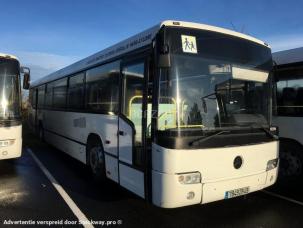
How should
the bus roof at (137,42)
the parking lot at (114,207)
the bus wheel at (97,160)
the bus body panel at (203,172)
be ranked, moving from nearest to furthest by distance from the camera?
the bus body panel at (203,172) < the bus roof at (137,42) < the parking lot at (114,207) < the bus wheel at (97,160)

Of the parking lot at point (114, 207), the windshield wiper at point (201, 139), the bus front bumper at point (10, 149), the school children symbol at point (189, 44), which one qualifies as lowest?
the parking lot at point (114, 207)

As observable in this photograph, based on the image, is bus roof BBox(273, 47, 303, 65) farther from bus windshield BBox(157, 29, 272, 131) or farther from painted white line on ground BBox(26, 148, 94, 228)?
painted white line on ground BBox(26, 148, 94, 228)

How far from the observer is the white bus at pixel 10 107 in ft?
26.9

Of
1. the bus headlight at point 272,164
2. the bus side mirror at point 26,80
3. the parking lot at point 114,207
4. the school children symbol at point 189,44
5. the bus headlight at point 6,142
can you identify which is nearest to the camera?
the school children symbol at point 189,44

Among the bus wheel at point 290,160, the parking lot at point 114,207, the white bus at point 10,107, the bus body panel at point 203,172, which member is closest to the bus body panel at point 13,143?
the white bus at point 10,107

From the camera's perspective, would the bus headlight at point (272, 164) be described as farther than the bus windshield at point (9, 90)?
No

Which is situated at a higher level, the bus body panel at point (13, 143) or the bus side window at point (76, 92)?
the bus side window at point (76, 92)

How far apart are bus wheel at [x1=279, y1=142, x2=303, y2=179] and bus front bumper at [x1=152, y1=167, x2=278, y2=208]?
8.60 feet

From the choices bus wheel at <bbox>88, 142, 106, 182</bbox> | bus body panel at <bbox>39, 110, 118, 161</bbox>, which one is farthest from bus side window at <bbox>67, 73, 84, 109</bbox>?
bus wheel at <bbox>88, 142, 106, 182</bbox>

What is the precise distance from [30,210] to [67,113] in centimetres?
430

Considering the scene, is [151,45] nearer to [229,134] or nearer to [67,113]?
[229,134]

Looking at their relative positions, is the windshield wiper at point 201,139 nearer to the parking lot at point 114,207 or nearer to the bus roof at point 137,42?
the parking lot at point 114,207

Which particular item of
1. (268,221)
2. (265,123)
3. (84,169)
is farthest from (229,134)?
(84,169)

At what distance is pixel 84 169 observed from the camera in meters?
9.04
